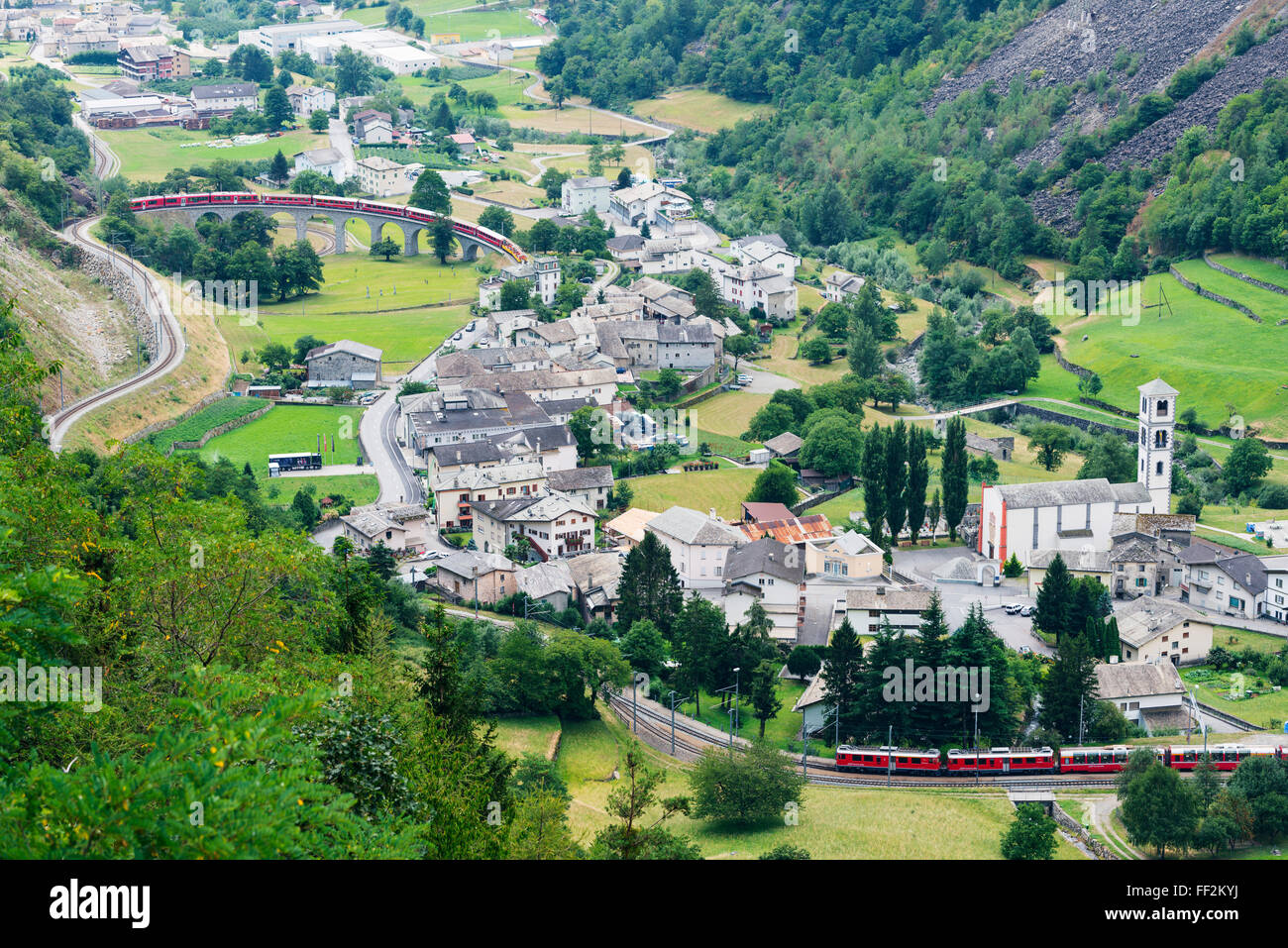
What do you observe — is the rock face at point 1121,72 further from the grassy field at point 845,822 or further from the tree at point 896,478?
the grassy field at point 845,822

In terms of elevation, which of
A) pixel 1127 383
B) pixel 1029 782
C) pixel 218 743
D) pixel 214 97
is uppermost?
pixel 214 97

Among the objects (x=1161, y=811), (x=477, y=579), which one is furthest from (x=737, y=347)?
(x=1161, y=811)

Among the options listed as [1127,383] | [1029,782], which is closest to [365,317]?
[1127,383]

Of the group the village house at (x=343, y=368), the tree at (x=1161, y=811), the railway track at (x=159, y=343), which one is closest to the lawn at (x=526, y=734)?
the tree at (x=1161, y=811)

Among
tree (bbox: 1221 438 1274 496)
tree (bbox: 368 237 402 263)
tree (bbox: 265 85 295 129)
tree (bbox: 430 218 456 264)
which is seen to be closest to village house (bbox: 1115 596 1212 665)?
tree (bbox: 1221 438 1274 496)

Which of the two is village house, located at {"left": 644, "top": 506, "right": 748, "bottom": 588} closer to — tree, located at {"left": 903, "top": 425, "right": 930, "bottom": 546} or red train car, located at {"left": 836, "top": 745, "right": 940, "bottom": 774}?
tree, located at {"left": 903, "top": 425, "right": 930, "bottom": 546}

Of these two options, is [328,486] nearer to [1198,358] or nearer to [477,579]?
[477,579]

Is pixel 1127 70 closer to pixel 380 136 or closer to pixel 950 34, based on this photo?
pixel 950 34
